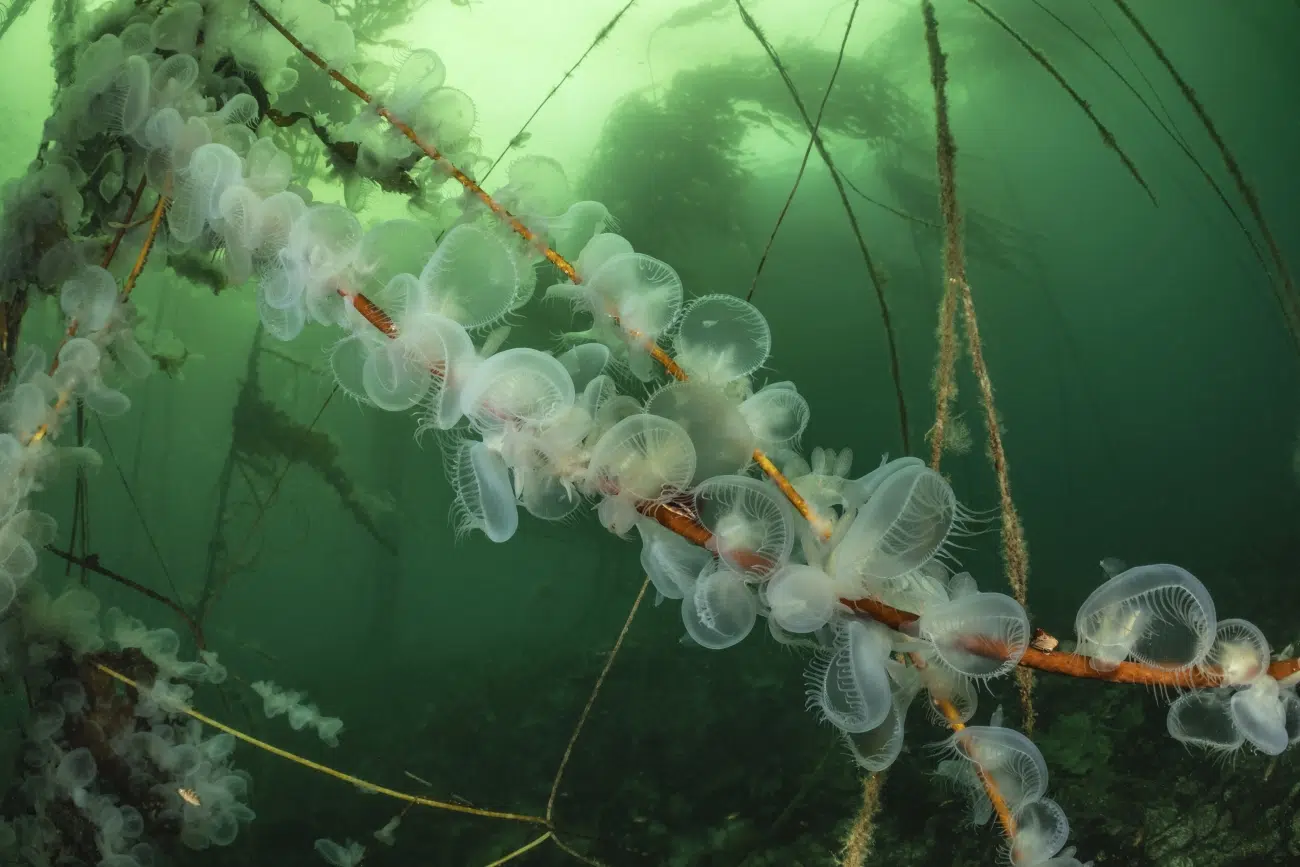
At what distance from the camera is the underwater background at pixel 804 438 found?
110 inches

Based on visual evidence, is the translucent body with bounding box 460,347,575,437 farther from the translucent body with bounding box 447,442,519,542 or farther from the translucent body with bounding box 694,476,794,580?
the translucent body with bounding box 694,476,794,580

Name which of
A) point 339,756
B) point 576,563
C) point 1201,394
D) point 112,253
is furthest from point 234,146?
point 1201,394

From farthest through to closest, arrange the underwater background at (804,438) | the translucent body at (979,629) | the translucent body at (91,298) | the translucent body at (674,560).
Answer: the underwater background at (804,438)
the translucent body at (91,298)
the translucent body at (674,560)
the translucent body at (979,629)

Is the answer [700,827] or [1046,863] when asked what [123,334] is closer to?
[1046,863]

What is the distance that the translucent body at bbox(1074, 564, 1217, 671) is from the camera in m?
0.74

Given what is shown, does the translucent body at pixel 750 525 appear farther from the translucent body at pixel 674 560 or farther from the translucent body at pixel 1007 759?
the translucent body at pixel 1007 759

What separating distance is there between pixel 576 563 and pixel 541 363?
8.42m

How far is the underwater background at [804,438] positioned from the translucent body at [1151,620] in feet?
3.44

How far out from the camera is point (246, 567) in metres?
3.48

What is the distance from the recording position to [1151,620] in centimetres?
76

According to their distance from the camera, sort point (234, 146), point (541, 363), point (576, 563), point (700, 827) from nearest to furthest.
Result: point (541, 363), point (234, 146), point (700, 827), point (576, 563)

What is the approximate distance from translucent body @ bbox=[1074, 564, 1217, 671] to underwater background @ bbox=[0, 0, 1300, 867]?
3.44 feet

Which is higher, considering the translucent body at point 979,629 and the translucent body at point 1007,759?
the translucent body at point 979,629

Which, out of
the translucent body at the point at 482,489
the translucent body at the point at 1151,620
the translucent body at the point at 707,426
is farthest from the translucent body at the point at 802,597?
the translucent body at the point at 482,489
